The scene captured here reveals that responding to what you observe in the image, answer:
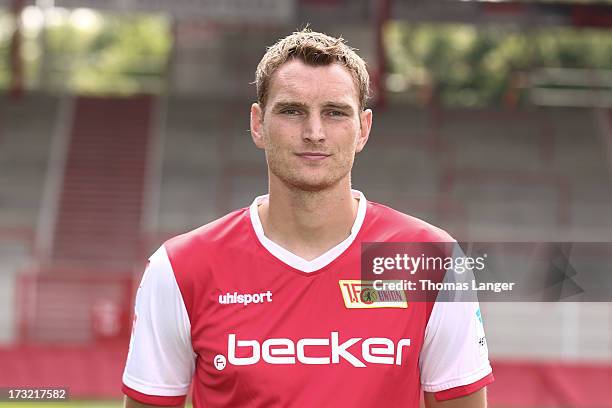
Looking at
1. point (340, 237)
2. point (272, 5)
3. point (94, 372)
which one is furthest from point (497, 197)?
point (340, 237)

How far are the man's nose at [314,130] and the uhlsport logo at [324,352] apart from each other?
23.4 inches

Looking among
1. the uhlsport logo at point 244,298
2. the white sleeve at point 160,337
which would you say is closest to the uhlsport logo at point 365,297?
the uhlsport logo at point 244,298

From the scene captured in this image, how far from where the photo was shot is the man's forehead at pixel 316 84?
128 inches

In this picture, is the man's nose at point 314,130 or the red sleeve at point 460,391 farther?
the red sleeve at point 460,391

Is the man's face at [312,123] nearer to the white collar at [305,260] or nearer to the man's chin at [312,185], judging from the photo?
the man's chin at [312,185]

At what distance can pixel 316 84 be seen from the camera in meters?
3.26

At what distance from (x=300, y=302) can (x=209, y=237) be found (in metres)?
0.38

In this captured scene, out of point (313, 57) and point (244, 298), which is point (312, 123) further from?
point (244, 298)

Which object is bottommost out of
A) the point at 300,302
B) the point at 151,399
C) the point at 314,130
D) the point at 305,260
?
the point at 151,399

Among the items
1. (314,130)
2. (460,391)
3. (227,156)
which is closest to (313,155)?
(314,130)

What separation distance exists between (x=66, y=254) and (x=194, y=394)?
2018 centimetres

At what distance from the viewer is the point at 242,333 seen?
11.0ft

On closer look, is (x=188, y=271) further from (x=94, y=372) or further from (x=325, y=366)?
(x=94, y=372)

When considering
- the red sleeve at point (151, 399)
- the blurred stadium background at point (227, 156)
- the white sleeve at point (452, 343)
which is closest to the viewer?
the white sleeve at point (452, 343)
